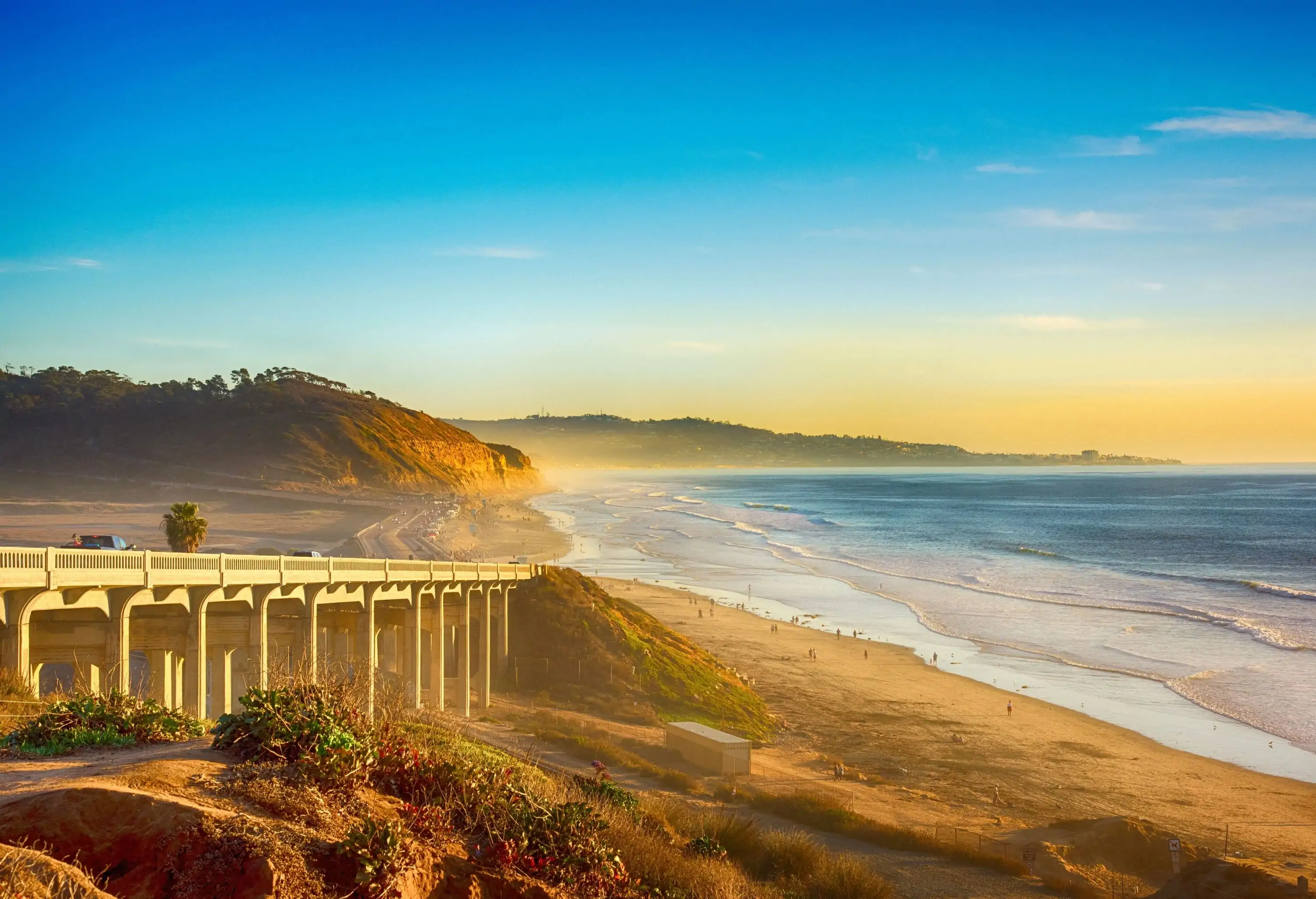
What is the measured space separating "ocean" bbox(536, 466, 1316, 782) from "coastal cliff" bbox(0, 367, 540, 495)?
1241 inches

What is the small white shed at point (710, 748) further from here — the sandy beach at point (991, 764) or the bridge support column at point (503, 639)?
the bridge support column at point (503, 639)

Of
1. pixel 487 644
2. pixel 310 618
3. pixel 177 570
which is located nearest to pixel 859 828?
pixel 310 618

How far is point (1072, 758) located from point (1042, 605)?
37.7 metres

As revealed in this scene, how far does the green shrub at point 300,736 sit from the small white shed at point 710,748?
20.8 m

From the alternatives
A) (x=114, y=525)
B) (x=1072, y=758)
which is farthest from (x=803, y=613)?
(x=114, y=525)

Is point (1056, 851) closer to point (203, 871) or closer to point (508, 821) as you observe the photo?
point (508, 821)

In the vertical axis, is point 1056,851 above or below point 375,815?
below

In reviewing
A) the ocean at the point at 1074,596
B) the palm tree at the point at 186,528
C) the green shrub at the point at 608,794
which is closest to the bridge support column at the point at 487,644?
the palm tree at the point at 186,528

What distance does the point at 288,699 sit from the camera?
427 inches

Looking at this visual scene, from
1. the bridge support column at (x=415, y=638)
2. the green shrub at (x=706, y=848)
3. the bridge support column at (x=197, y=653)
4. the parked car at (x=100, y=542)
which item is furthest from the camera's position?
the parked car at (x=100, y=542)

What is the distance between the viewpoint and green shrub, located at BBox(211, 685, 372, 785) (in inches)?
401

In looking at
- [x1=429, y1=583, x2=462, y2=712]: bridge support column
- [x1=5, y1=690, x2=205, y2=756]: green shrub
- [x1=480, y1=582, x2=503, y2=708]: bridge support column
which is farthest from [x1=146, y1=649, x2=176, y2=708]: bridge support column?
[x1=480, y1=582, x2=503, y2=708]: bridge support column

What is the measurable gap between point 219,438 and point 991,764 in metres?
145

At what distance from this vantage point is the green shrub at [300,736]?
10.2m
